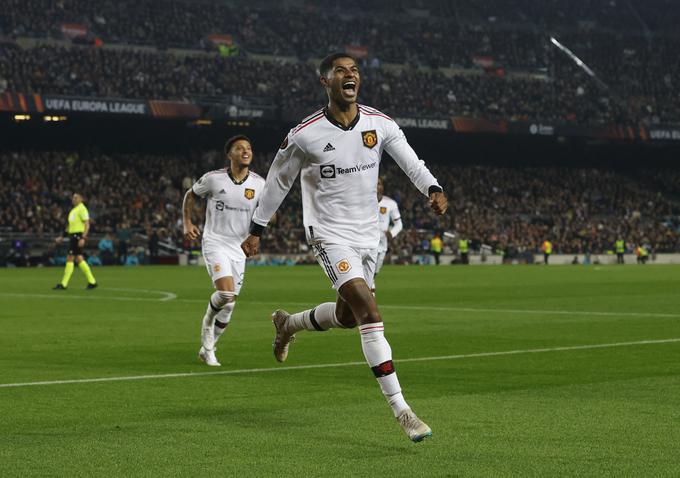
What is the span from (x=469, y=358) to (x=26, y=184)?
45.9m

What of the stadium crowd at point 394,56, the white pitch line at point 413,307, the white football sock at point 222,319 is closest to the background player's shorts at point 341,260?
the white football sock at point 222,319

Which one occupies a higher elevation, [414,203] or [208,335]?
[414,203]

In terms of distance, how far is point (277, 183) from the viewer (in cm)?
839

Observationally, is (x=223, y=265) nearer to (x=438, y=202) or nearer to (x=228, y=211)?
(x=228, y=211)

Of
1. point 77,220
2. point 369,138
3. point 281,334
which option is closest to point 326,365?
point 281,334

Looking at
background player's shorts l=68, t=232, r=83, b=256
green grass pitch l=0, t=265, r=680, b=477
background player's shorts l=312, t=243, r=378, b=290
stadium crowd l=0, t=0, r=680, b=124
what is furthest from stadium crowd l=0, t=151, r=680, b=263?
background player's shorts l=312, t=243, r=378, b=290

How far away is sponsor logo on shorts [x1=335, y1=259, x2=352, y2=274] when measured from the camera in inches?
309

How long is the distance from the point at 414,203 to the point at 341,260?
56.7 m

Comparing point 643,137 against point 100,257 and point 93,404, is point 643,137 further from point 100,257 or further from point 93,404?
point 93,404

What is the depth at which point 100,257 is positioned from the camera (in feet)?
163

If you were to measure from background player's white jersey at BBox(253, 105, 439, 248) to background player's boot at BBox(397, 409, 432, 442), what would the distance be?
1.51 metres

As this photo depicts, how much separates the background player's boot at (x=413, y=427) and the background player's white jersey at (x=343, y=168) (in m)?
1.51

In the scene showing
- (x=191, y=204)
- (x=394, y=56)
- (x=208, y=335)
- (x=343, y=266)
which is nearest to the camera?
(x=343, y=266)

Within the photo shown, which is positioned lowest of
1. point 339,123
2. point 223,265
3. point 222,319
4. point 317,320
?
point 222,319
